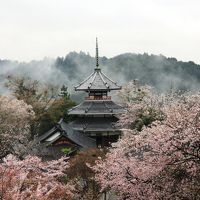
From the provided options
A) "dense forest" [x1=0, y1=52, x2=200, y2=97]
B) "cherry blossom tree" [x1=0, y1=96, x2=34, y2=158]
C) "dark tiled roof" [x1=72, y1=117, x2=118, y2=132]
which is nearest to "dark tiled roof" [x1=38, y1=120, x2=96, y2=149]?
"dark tiled roof" [x1=72, y1=117, x2=118, y2=132]

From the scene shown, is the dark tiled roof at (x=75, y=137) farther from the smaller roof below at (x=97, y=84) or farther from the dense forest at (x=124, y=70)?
the dense forest at (x=124, y=70)

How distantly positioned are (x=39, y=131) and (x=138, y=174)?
37953mm

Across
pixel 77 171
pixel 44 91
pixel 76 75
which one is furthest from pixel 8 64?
pixel 77 171

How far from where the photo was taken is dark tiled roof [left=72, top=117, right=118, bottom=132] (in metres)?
38.4

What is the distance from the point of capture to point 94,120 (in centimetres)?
3962

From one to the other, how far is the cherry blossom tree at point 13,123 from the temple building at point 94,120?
2.40 metres

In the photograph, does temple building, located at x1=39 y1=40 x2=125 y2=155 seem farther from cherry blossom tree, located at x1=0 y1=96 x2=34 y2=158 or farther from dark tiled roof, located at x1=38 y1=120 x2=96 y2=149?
cherry blossom tree, located at x1=0 y1=96 x2=34 y2=158

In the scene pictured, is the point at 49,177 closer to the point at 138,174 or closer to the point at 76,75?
the point at 138,174

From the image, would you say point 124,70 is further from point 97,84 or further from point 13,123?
point 97,84

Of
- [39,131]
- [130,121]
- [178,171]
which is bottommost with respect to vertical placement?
[39,131]

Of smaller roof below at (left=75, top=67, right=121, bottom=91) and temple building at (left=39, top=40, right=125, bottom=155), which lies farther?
smaller roof below at (left=75, top=67, right=121, bottom=91)

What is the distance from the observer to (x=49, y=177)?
63.1ft

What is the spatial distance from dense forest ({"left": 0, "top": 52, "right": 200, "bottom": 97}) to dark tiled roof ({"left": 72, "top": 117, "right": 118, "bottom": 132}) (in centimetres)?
6600

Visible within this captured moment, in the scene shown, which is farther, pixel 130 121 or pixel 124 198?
pixel 130 121
